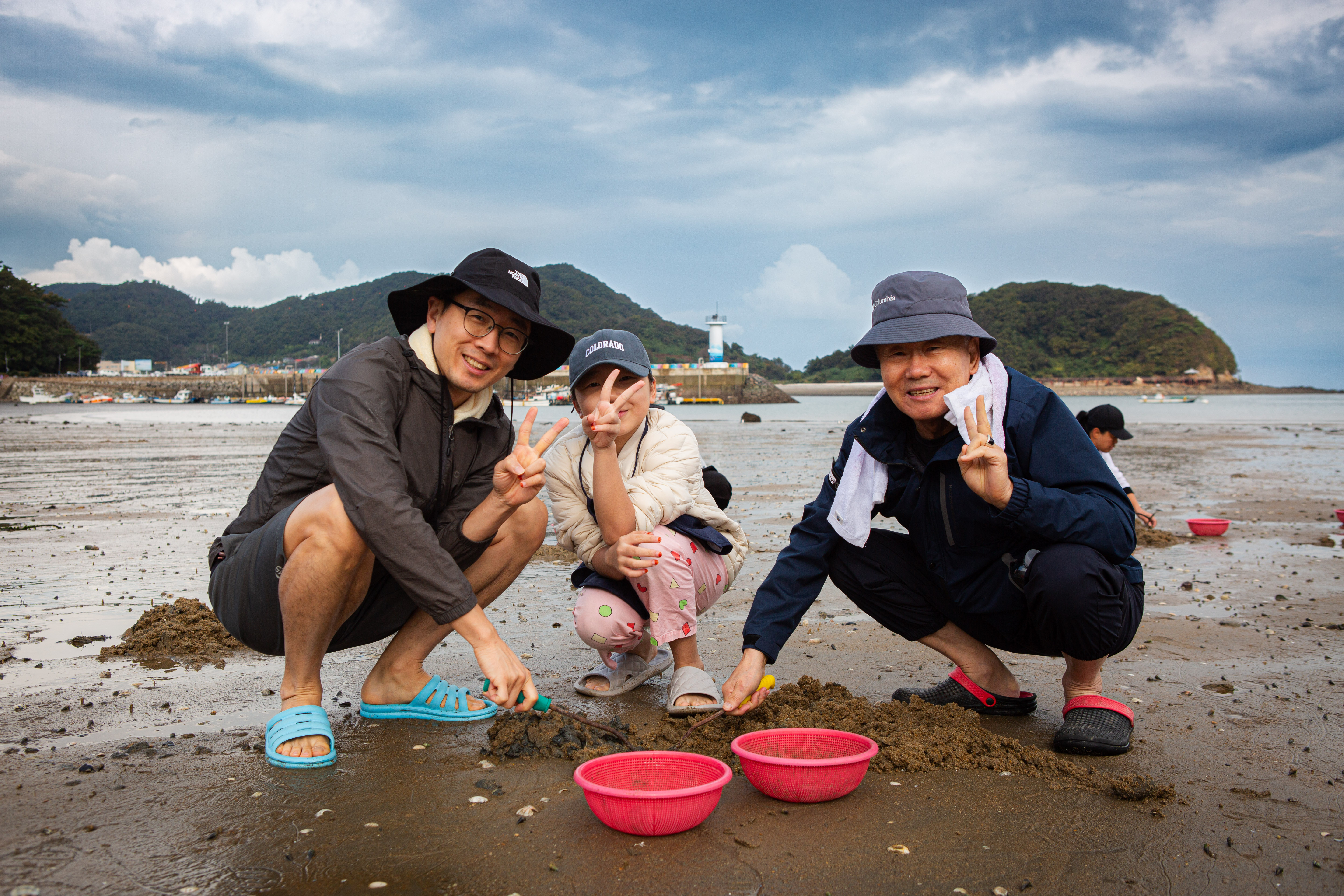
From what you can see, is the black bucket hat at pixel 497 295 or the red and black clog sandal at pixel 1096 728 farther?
the black bucket hat at pixel 497 295

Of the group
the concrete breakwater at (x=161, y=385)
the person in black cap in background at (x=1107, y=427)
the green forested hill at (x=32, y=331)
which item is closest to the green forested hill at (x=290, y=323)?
the concrete breakwater at (x=161, y=385)

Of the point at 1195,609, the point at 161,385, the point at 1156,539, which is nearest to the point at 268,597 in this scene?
the point at 1195,609

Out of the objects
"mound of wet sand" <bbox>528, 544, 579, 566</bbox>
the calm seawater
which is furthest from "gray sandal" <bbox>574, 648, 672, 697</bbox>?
the calm seawater

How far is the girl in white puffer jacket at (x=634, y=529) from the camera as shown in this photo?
10.7ft

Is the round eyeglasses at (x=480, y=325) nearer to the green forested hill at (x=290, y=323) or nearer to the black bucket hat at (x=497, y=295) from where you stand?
the black bucket hat at (x=497, y=295)

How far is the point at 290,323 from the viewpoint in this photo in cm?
16775

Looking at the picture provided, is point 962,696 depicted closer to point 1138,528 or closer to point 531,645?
point 531,645

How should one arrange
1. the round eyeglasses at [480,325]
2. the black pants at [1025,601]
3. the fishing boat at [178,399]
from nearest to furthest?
the black pants at [1025,601]
the round eyeglasses at [480,325]
the fishing boat at [178,399]

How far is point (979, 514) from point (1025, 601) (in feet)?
1.18

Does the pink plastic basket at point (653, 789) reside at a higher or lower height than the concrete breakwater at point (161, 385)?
lower

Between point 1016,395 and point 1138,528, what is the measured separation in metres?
5.82

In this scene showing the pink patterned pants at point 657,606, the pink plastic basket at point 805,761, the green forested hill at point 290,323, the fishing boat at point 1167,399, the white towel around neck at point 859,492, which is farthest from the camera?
the green forested hill at point 290,323

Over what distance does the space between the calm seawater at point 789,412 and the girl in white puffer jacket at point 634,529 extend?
592 inches

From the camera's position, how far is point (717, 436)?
25453 millimetres
